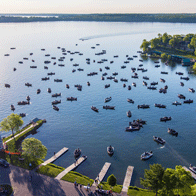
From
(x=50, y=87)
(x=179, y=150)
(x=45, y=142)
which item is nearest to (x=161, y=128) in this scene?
(x=179, y=150)

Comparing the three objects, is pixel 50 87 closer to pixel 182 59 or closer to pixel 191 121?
pixel 191 121

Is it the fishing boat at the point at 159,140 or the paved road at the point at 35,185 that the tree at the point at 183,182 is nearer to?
the paved road at the point at 35,185

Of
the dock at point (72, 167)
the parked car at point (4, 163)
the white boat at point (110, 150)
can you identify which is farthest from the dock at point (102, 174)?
the parked car at point (4, 163)

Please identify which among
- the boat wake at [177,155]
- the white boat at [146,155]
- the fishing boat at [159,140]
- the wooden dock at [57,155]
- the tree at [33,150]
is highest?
the tree at [33,150]

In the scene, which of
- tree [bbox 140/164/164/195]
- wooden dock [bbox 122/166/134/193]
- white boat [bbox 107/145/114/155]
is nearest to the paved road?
wooden dock [bbox 122/166/134/193]

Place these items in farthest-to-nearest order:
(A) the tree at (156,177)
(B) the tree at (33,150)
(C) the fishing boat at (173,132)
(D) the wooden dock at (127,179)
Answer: (C) the fishing boat at (173,132)
(B) the tree at (33,150)
(D) the wooden dock at (127,179)
(A) the tree at (156,177)

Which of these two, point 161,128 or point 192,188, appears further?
point 161,128

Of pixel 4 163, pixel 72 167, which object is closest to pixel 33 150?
pixel 4 163
